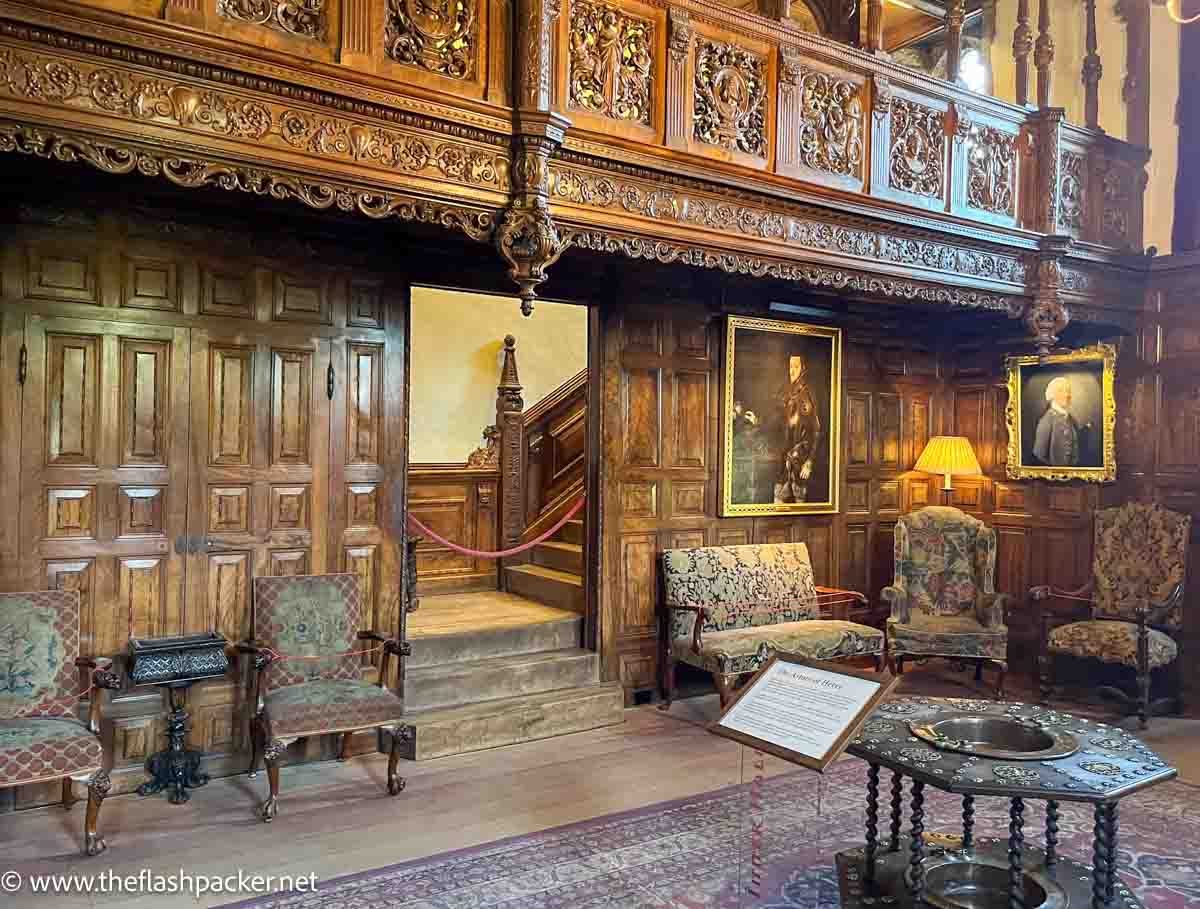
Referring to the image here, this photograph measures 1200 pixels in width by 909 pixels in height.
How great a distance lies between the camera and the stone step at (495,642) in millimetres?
5559

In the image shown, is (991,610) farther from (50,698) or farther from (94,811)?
(50,698)

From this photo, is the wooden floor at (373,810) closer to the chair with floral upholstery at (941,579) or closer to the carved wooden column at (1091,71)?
the chair with floral upholstery at (941,579)

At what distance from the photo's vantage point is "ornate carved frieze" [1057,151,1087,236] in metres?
6.04

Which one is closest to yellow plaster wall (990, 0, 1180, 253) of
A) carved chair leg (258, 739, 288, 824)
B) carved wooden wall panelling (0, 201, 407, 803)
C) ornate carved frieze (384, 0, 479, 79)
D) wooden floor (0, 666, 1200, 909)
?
wooden floor (0, 666, 1200, 909)

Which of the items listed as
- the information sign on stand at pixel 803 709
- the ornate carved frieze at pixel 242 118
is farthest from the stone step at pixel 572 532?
the information sign on stand at pixel 803 709

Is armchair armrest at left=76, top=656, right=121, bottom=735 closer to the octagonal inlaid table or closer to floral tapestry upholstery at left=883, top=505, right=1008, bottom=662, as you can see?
the octagonal inlaid table

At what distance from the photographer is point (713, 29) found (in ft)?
15.0

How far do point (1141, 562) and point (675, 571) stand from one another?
3.32m

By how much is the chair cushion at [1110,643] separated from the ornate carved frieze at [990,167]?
285 cm

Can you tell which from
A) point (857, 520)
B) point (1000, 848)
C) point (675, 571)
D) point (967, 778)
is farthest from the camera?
point (857, 520)

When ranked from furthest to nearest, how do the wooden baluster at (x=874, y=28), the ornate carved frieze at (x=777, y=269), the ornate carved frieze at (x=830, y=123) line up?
1. the wooden baluster at (x=874, y=28)
2. the ornate carved frieze at (x=830, y=123)
3. the ornate carved frieze at (x=777, y=269)

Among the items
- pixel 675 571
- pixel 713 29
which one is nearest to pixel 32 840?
pixel 675 571

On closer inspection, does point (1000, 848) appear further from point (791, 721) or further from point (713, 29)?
point (713, 29)

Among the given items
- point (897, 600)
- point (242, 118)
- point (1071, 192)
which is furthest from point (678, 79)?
point (897, 600)
